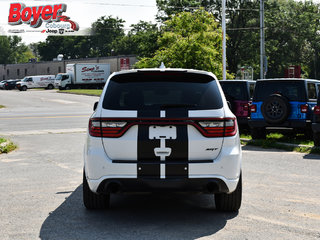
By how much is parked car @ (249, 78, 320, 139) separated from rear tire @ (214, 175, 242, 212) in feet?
22.5

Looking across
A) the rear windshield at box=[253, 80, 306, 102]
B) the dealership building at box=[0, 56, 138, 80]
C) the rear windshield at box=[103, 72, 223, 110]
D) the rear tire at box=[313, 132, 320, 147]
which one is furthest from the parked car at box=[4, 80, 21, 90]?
the rear windshield at box=[103, 72, 223, 110]

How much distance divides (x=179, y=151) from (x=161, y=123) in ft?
1.14

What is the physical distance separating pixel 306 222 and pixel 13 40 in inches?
7781

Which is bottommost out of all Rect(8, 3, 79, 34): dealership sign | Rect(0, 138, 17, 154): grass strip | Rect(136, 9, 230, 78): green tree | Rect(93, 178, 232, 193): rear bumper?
Rect(0, 138, 17, 154): grass strip

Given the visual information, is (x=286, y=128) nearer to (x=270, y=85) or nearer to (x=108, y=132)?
(x=270, y=85)

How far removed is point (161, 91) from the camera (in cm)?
561

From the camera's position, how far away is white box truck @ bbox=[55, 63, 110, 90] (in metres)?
65.8

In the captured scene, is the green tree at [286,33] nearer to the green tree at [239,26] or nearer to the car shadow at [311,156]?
the green tree at [239,26]

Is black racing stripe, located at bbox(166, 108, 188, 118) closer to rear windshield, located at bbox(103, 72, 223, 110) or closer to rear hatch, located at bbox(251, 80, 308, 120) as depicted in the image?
rear windshield, located at bbox(103, 72, 223, 110)

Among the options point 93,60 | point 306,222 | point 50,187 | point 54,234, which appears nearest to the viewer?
point 54,234

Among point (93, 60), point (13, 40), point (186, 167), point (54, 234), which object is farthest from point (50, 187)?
point (13, 40)

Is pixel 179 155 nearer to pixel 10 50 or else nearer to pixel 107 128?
pixel 107 128

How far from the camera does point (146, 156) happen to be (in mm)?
5086

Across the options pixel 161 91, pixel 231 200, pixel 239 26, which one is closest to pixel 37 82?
pixel 239 26
